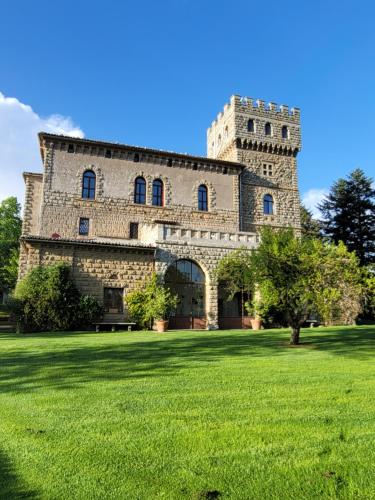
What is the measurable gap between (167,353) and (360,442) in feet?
23.4

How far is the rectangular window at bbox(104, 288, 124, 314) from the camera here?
23.0 metres

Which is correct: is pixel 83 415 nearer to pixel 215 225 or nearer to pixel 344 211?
pixel 215 225

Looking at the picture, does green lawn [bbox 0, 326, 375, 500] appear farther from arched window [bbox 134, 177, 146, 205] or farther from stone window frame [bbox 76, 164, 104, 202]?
arched window [bbox 134, 177, 146, 205]

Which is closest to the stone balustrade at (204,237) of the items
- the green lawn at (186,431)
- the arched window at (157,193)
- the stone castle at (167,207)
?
the stone castle at (167,207)

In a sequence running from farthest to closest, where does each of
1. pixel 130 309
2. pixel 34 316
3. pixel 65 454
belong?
pixel 130 309 → pixel 34 316 → pixel 65 454

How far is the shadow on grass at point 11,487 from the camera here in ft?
9.84

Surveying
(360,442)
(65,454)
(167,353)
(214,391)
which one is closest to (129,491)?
(65,454)

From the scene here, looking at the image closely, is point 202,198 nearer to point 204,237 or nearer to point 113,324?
point 204,237

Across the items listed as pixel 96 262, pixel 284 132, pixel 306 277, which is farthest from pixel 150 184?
pixel 306 277

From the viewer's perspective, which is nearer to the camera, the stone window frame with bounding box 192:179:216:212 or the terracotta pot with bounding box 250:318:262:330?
the terracotta pot with bounding box 250:318:262:330

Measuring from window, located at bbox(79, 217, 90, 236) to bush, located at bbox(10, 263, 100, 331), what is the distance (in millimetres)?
5005

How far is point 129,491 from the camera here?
10.1 feet

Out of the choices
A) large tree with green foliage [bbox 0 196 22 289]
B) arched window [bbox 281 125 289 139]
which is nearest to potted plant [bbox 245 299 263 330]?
arched window [bbox 281 125 289 139]

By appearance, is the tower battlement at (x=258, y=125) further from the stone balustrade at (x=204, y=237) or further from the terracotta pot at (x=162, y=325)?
the terracotta pot at (x=162, y=325)
